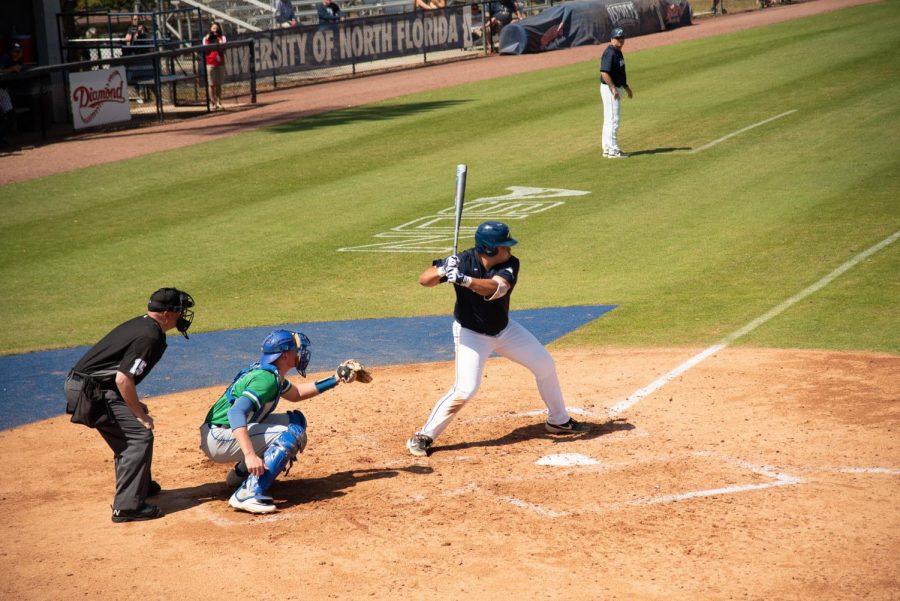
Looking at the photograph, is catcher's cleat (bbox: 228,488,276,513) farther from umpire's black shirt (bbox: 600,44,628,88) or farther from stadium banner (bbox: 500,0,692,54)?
stadium banner (bbox: 500,0,692,54)

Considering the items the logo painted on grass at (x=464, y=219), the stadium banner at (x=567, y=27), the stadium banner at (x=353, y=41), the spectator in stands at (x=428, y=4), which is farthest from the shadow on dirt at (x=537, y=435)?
the spectator in stands at (x=428, y=4)

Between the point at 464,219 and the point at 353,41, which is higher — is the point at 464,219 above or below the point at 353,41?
below

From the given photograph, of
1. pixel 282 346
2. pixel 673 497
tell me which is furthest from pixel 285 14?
pixel 673 497

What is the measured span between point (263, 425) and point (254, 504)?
0.61 m

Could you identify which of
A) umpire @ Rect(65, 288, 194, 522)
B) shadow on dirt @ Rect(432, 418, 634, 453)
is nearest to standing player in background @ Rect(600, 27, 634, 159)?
shadow on dirt @ Rect(432, 418, 634, 453)

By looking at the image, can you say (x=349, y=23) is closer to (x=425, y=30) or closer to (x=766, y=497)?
(x=425, y=30)

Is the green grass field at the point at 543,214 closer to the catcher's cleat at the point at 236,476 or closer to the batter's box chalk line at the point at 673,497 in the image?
the batter's box chalk line at the point at 673,497

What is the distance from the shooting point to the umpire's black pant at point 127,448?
23.8 feet

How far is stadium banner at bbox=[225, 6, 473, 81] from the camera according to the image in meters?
30.0

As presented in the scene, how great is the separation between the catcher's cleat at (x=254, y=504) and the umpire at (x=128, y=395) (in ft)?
1.89

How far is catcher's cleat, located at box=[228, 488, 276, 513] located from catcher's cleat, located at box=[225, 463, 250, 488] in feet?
0.97

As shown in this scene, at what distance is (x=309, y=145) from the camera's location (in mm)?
22141

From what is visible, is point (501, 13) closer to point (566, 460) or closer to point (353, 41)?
point (353, 41)

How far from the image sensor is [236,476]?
7.77m
